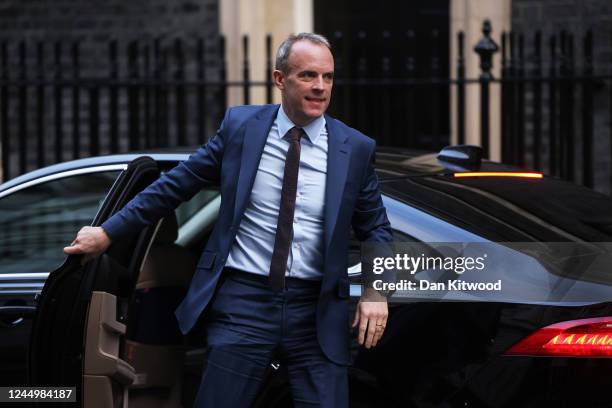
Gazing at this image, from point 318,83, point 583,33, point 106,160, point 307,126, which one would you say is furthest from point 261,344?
point 583,33

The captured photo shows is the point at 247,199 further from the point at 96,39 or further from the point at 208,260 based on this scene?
the point at 96,39

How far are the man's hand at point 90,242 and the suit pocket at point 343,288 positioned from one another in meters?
0.72

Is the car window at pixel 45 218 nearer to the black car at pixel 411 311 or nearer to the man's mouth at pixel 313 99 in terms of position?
the black car at pixel 411 311

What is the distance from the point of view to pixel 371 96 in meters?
10.5

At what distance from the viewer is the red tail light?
11.8ft

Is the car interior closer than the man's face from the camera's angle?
No

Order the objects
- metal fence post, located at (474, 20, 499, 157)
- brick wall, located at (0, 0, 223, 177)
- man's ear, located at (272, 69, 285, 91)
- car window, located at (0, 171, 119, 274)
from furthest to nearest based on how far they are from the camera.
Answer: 1. brick wall, located at (0, 0, 223, 177)
2. metal fence post, located at (474, 20, 499, 157)
3. car window, located at (0, 171, 119, 274)
4. man's ear, located at (272, 69, 285, 91)

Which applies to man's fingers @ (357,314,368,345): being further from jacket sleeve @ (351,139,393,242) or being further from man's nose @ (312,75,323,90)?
man's nose @ (312,75,323,90)

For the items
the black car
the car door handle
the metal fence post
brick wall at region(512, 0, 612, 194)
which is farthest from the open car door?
brick wall at region(512, 0, 612, 194)

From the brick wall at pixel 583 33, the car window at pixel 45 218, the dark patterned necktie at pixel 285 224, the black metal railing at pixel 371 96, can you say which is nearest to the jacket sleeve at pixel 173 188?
the dark patterned necktie at pixel 285 224

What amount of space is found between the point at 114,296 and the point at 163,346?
2.17 ft

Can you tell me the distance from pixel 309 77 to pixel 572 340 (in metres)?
1.11

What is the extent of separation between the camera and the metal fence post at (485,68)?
8.27m

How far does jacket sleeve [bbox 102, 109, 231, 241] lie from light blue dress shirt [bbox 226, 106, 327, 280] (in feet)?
0.55
